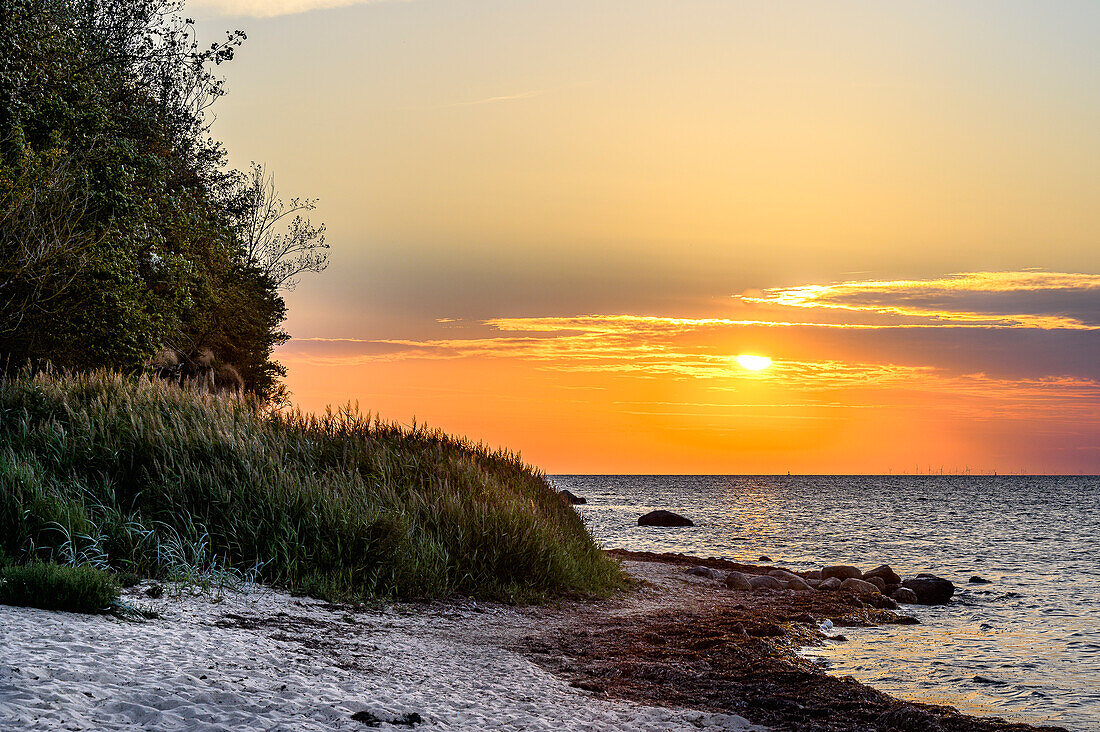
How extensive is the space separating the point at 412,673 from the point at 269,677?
159 cm

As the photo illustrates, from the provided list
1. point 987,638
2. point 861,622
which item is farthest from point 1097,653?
point 861,622

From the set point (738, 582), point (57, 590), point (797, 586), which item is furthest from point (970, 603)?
point (57, 590)

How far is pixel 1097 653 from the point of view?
1573cm

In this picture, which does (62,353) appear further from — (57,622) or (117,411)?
(57,622)

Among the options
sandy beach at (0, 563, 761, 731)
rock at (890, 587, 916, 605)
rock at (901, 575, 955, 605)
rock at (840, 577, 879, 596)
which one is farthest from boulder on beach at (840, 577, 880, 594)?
sandy beach at (0, 563, 761, 731)

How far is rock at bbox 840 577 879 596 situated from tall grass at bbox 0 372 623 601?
24.5 ft

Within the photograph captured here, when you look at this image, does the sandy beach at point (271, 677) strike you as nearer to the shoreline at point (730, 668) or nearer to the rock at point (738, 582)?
the shoreline at point (730, 668)

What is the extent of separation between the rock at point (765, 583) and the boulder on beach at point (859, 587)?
1.81 metres

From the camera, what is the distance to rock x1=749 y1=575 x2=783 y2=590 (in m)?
21.0

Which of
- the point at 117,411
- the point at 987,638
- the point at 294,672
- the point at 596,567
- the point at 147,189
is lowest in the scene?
the point at 987,638

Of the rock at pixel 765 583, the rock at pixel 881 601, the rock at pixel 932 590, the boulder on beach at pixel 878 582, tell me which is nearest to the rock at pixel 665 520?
the boulder on beach at pixel 878 582

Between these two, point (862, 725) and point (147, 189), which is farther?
point (147, 189)

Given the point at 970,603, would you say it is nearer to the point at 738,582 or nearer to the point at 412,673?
the point at 738,582

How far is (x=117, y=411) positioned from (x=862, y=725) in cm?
1244
